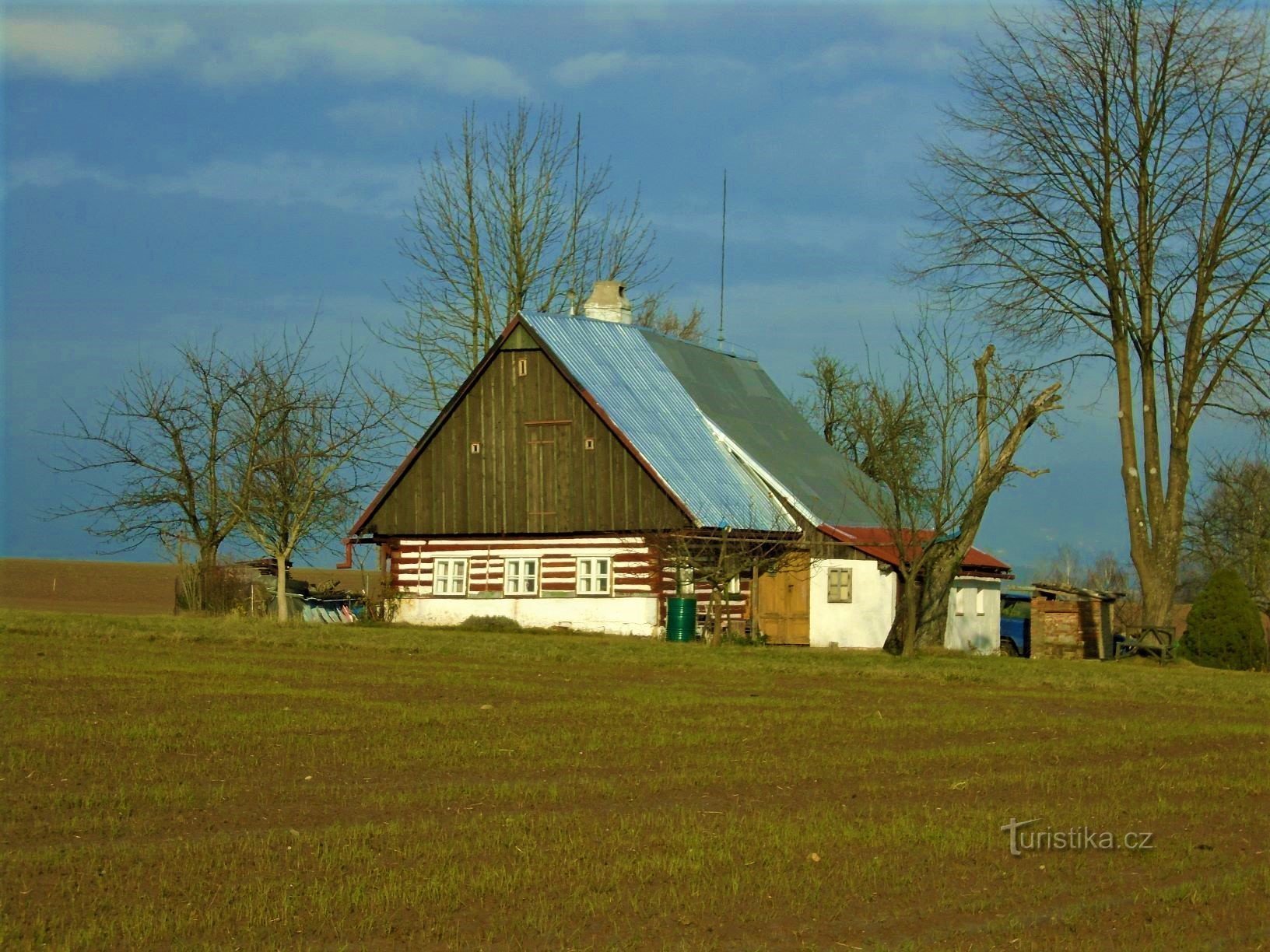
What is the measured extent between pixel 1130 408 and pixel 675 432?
11943mm

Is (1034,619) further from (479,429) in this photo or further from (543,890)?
(543,890)

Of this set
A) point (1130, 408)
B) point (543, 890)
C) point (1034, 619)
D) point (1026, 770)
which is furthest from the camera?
point (1034, 619)

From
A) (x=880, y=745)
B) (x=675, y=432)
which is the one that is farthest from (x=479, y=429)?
(x=880, y=745)

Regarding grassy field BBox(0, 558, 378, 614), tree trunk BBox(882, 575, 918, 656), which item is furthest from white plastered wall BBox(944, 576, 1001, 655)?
grassy field BBox(0, 558, 378, 614)

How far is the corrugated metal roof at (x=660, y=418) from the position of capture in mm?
39875

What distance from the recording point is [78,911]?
26.6ft

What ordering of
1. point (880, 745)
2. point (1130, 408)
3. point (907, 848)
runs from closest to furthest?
1. point (907, 848)
2. point (880, 745)
3. point (1130, 408)

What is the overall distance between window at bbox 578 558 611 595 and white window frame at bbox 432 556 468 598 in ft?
12.5

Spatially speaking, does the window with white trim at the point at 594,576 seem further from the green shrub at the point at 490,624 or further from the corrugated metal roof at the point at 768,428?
the corrugated metal roof at the point at 768,428

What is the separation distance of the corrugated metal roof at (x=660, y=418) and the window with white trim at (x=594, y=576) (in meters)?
3.32

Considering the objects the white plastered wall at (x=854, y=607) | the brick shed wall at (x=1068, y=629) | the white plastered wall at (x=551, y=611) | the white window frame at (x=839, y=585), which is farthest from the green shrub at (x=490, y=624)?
the brick shed wall at (x=1068, y=629)

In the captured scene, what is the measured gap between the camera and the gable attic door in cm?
4050

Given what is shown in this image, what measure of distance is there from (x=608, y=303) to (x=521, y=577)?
10.6 m

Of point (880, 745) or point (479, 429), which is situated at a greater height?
point (479, 429)
